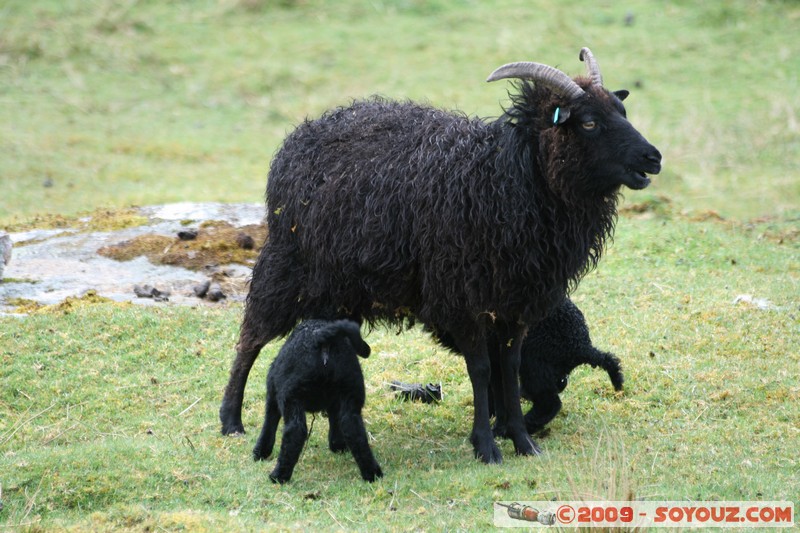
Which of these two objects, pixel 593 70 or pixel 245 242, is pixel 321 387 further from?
pixel 245 242

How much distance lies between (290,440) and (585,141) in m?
2.92

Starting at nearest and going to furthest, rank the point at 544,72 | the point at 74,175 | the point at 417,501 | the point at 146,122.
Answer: the point at 417,501 → the point at 544,72 → the point at 74,175 → the point at 146,122

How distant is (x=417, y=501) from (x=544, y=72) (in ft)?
10.2

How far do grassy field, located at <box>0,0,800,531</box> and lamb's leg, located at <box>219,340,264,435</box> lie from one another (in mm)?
183

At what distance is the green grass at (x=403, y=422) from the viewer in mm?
6637

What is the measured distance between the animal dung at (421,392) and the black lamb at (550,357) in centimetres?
89

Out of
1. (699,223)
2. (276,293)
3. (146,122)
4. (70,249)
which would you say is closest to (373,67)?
(146,122)

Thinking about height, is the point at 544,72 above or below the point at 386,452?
above

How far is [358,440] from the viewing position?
7004 millimetres

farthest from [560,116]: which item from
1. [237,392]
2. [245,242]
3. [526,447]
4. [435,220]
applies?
[245,242]

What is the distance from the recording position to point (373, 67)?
22.2 metres

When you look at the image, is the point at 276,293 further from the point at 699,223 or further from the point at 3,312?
the point at 699,223

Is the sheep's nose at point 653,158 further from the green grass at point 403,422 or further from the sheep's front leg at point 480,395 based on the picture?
the green grass at point 403,422

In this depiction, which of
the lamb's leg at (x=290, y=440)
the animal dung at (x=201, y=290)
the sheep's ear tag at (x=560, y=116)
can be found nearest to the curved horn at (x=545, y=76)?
the sheep's ear tag at (x=560, y=116)
